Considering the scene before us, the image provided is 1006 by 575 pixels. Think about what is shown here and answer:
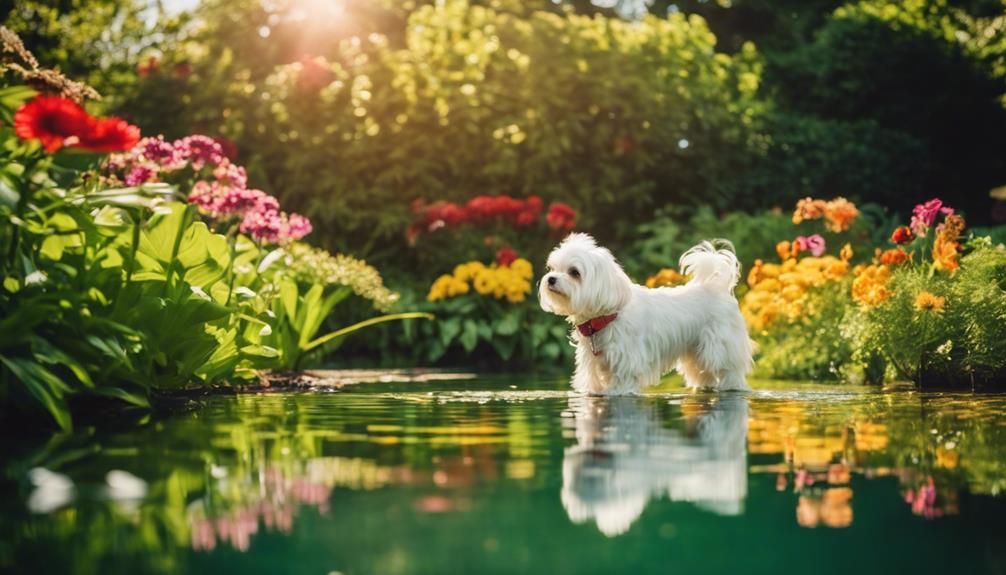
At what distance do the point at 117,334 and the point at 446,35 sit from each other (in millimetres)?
11626

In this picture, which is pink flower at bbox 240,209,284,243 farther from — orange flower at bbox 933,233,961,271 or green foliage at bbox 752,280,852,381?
orange flower at bbox 933,233,961,271

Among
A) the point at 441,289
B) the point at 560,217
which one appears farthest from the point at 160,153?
the point at 560,217

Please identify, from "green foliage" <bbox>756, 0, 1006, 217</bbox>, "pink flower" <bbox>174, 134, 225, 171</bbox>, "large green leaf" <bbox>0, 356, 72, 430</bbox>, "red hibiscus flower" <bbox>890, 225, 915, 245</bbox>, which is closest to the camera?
"large green leaf" <bbox>0, 356, 72, 430</bbox>

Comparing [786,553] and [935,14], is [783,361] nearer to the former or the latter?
[786,553]

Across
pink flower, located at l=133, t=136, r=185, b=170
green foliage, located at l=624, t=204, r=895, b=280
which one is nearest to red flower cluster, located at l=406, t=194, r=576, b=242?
green foliage, located at l=624, t=204, r=895, b=280

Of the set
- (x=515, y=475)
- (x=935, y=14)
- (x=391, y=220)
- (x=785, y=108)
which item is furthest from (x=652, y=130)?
(x=515, y=475)

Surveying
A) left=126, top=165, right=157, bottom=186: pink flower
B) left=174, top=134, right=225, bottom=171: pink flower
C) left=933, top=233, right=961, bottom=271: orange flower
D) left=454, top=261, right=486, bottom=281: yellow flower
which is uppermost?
left=174, top=134, right=225, bottom=171: pink flower

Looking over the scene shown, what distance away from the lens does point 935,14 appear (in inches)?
834

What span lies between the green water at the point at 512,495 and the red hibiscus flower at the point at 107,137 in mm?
1198

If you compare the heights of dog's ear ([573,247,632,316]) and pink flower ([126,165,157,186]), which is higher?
pink flower ([126,165,157,186])

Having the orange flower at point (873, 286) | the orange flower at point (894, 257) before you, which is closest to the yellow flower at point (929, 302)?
the orange flower at point (873, 286)

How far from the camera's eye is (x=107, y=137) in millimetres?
5230

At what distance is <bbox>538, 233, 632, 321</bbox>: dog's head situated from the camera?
733 cm

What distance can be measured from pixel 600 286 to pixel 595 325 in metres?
0.36
